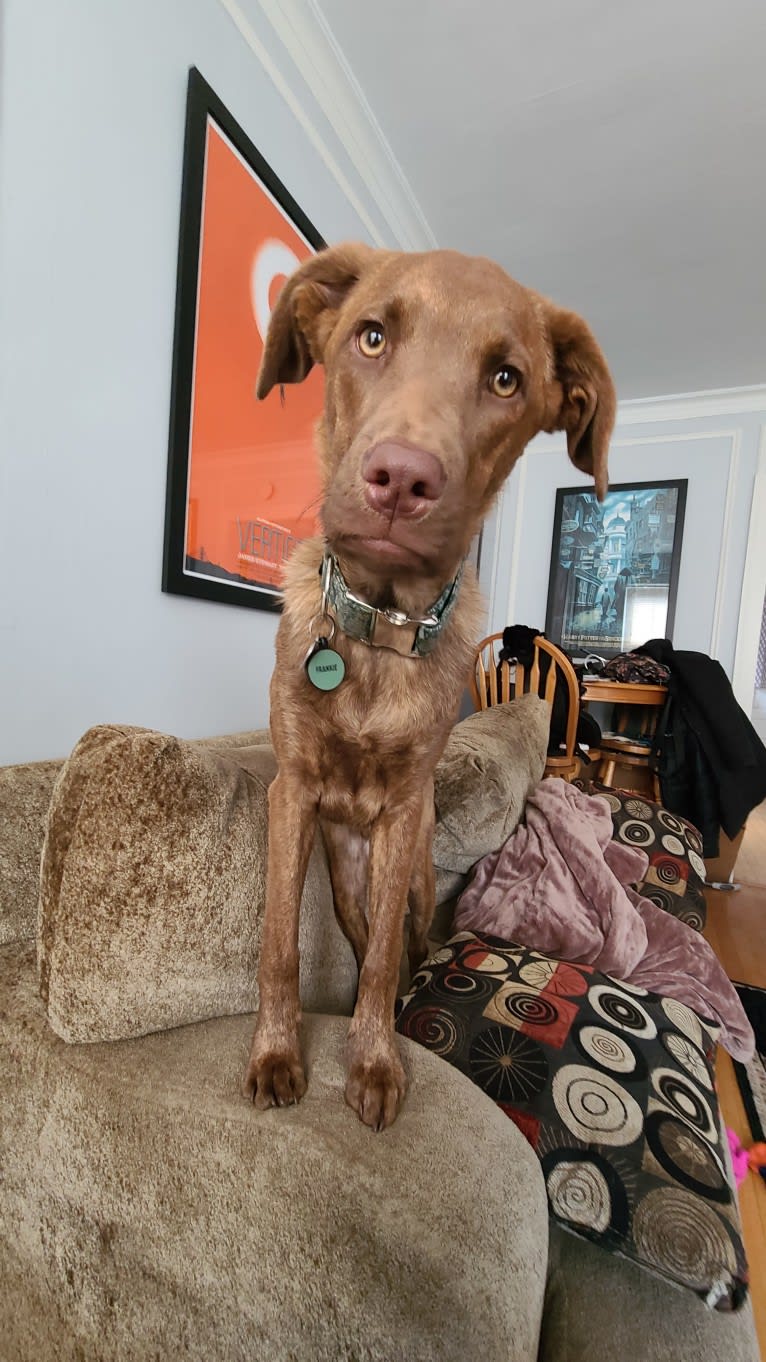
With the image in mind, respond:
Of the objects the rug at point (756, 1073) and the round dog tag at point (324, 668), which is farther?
the rug at point (756, 1073)

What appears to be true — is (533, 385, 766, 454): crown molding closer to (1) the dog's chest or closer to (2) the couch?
(1) the dog's chest

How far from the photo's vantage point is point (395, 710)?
89 centimetres

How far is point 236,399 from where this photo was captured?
6.37ft

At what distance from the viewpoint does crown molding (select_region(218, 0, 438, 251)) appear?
77.2 inches

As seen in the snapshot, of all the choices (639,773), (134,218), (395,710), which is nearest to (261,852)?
(395,710)

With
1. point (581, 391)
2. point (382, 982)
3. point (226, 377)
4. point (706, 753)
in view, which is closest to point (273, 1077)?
point (382, 982)

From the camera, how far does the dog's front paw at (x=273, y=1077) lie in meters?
0.67

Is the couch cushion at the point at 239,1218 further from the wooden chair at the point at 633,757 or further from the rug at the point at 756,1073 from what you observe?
the wooden chair at the point at 633,757

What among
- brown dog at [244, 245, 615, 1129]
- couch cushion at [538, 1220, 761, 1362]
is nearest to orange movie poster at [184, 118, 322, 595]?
brown dog at [244, 245, 615, 1129]

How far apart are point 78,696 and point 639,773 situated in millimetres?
3336

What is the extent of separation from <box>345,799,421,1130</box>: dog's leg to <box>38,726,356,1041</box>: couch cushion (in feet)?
0.59

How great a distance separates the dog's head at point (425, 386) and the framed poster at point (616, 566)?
426cm

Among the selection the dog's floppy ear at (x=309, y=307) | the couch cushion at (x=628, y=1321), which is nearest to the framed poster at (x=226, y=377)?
the dog's floppy ear at (x=309, y=307)

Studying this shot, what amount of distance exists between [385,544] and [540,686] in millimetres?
3023
